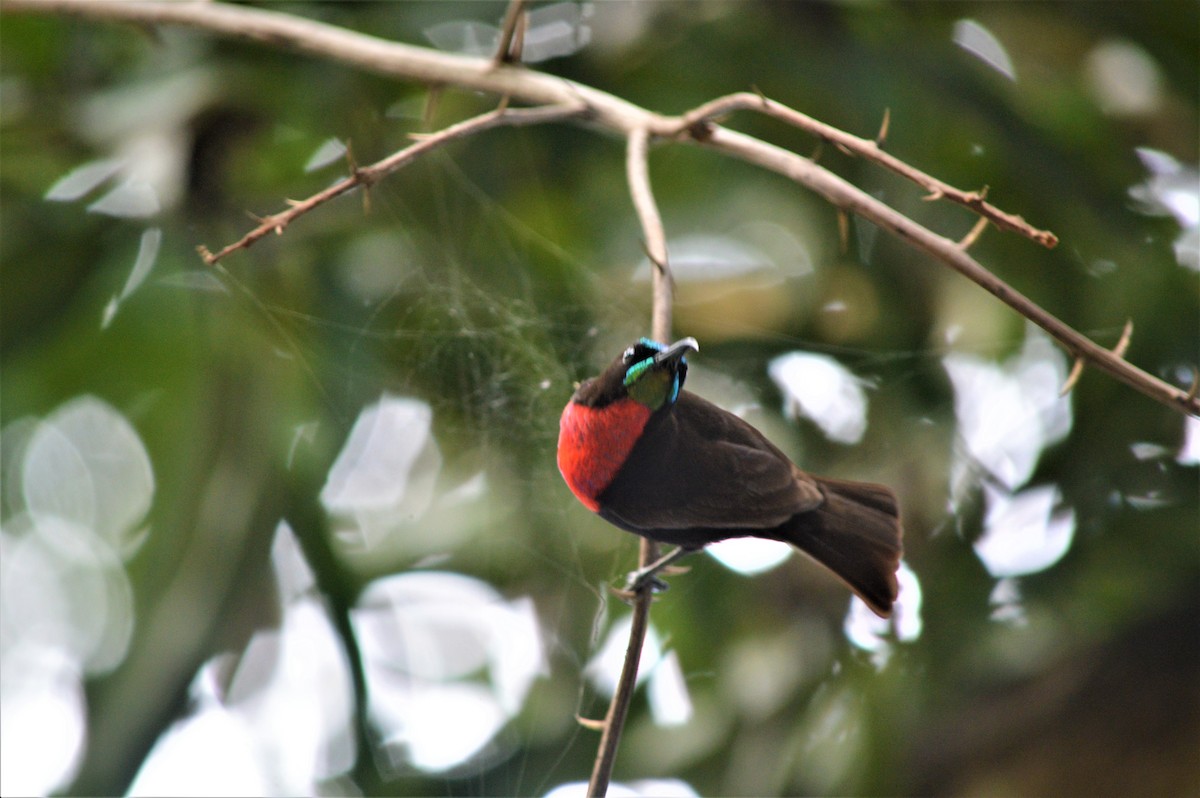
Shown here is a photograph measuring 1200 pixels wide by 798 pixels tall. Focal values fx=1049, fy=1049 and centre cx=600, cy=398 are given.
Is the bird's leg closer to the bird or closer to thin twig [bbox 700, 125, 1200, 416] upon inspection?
the bird

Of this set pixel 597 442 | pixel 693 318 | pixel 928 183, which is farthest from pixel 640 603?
pixel 693 318

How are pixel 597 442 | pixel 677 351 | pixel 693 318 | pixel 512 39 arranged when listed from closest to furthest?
pixel 677 351 → pixel 597 442 → pixel 512 39 → pixel 693 318

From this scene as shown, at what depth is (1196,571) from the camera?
2.23 m

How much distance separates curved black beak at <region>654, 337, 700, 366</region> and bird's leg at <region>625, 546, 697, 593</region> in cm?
25

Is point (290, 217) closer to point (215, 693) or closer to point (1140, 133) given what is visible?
point (215, 693)

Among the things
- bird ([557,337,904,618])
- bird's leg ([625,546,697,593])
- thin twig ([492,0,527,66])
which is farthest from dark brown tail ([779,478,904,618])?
thin twig ([492,0,527,66])

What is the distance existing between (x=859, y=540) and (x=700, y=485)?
149 mm

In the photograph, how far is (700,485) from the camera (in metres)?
0.91

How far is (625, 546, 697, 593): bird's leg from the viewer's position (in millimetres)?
1011

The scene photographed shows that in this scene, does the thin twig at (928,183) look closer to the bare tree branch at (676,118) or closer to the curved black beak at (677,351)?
the bare tree branch at (676,118)

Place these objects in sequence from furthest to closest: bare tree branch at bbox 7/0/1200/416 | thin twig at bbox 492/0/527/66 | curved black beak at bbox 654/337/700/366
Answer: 1. thin twig at bbox 492/0/527/66
2. bare tree branch at bbox 7/0/1200/416
3. curved black beak at bbox 654/337/700/366

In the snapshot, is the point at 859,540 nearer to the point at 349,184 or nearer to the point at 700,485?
the point at 700,485

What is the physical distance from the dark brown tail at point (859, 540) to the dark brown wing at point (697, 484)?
0.08 ft

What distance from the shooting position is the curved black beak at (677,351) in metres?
0.78
